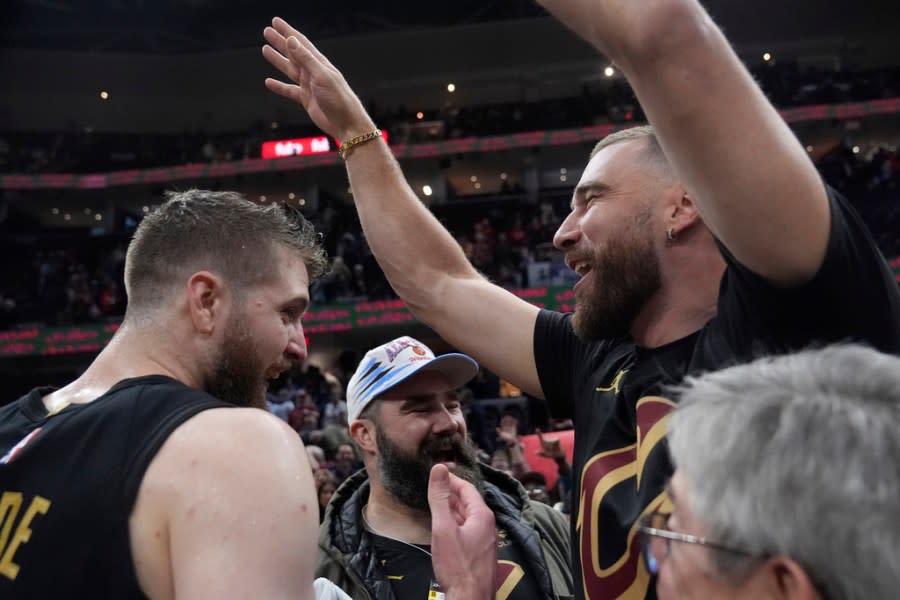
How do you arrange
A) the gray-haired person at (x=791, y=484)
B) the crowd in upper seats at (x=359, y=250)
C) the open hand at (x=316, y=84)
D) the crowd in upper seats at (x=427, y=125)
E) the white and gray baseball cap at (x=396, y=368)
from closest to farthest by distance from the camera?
1. the gray-haired person at (x=791, y=484)
2. the open hand at (x=316, y=84)
3. the white and gray baseball cap at (x=396, y=368)
4. the crowd in upper seats at (x=359, y=250)
5. the crowd in upper seats at (x=427, y=125)

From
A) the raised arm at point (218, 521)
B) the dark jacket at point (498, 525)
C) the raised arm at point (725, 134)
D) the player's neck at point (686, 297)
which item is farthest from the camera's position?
the dark jacket at point (498, 525)

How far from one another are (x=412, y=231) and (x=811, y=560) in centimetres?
141

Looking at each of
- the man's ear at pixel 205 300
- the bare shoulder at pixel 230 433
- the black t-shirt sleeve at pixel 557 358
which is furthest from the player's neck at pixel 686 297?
the man's ear at pixel 205 300

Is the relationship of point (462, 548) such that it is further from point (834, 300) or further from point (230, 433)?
point (834, 300)

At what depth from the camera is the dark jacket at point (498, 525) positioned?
2.44 meters

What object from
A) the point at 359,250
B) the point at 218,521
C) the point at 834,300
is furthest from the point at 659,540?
the point at 359,250

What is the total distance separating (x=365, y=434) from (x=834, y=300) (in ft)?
6.75

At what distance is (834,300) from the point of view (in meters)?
1.11

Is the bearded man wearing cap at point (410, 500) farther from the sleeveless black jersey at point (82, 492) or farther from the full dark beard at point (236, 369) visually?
the sleeveless black jersey at point (82, 492)

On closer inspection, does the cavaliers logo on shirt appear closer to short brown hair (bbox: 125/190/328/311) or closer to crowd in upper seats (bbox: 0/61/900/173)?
short brown hair (bbox: 125/190/328/311)

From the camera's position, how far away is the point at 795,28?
22.2m

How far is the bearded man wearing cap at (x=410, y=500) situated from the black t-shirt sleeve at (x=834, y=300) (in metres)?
1.46

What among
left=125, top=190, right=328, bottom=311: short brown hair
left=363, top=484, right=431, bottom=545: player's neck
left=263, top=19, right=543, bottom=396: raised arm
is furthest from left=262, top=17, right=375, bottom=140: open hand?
left=363, top=484, right=431, bottom=545: player's neck

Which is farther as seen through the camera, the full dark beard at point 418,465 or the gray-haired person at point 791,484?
the full dark beard at point 418,465
